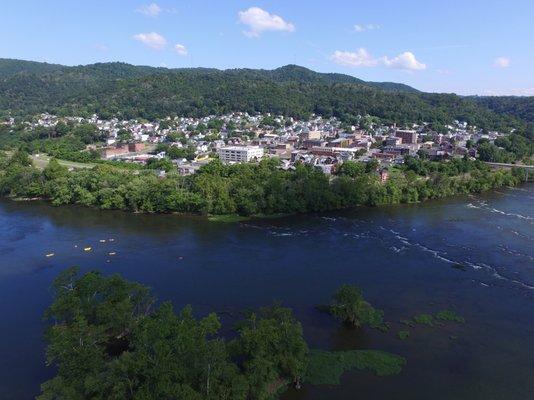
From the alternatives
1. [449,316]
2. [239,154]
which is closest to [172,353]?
[449,316]

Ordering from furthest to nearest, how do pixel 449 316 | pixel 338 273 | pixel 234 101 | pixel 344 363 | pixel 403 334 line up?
pixel 234 101, pixel 338 273, pixel 449 316, pixel 403 334, pixel 344 363

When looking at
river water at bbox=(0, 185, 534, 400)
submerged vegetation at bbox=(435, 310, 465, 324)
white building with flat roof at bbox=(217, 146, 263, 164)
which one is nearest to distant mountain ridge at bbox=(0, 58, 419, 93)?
white building with flat roof at bbox=(217, 146, 263, 164)

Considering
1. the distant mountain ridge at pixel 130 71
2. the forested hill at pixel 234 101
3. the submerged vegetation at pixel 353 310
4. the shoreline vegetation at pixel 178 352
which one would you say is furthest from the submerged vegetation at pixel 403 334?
the distant mountain ridge at pixel 130 71

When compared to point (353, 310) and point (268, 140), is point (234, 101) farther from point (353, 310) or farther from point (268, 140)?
point (353, 310)

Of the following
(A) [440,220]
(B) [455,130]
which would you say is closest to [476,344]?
(A) [440,220]

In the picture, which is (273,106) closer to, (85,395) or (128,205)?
(128,205)

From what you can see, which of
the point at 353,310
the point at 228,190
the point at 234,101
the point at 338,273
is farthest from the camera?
the point at 234,101

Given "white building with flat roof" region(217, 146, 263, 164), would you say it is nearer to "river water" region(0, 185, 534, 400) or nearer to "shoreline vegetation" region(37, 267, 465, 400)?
"river water" region(0, 185, 534, 400)
